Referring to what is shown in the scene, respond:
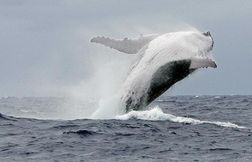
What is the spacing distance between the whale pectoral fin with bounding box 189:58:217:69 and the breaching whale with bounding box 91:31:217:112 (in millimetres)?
42

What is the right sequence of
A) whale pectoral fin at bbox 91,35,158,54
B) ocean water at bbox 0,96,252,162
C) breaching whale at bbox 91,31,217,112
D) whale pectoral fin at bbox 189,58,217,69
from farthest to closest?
1. whale pectoral fin at bbox 91,35,158,54
2. breaching whale at bbox 91,31,217,112
3. whale pectoral fin at bbox 189,58,217,69
4. ocean water at bbox 0,96,252,162

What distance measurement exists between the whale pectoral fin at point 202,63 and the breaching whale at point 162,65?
42mm

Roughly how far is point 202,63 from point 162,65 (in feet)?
3.53

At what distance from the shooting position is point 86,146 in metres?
11.2

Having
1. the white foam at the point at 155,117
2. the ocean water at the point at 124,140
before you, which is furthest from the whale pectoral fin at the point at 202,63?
the white foam at the point at 155,117

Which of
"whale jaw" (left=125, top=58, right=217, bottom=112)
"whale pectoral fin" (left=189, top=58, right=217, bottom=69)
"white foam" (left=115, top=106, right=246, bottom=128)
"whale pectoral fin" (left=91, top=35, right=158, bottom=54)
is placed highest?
"whale pectoral fin" (left=91, top=35, right=158, bottom=54)

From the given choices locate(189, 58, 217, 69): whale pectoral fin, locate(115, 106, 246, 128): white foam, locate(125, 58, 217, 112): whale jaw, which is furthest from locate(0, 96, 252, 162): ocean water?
locate(189, 58, 217, 69): whale pectoral fin

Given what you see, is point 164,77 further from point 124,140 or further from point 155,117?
point 155,117

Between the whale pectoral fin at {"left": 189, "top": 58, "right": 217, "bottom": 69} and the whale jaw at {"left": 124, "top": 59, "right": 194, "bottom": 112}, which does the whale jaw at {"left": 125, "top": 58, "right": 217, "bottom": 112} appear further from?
the whale pectoral fin at {"left": 189, "top": 58, "right": 217, "bottom": 69}

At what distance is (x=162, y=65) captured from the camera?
1429cm

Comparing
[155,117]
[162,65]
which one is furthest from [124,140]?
[155,117]

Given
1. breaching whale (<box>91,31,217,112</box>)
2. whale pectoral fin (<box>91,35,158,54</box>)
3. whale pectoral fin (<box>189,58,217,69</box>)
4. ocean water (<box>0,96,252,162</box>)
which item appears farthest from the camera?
whale pectoral fin (<box>91,35,158,54</box>)

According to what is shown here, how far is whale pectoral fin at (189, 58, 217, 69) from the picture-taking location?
44.6ft

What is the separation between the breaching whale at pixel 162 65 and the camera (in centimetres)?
1423
